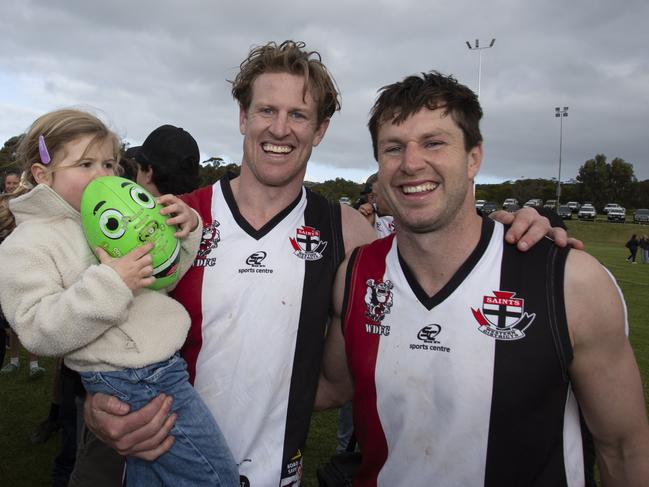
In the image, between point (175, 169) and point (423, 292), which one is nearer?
point (423, 292)

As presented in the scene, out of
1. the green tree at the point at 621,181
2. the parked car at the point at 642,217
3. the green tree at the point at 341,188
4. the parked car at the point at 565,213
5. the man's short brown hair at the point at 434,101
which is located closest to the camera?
the man's short brown hair at the point at 434,101

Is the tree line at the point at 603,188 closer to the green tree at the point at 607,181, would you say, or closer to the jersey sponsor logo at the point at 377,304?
the green tree at the point at 607,181

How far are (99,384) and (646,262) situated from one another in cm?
2929

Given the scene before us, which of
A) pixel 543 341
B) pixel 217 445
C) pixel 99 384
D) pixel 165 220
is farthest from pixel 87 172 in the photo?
pixel 543 341

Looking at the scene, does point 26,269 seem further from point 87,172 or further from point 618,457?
point 618,457

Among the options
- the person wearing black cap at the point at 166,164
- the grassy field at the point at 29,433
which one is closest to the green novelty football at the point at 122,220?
the person wearing black cap at the point at 166,164

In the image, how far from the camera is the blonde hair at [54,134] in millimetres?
2131

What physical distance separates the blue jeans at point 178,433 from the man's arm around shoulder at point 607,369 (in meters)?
1.55

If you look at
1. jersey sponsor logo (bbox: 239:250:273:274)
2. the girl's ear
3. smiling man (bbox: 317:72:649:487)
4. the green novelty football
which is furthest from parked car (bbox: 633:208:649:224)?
the girl's ear

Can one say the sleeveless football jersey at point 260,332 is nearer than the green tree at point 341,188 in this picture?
Yes

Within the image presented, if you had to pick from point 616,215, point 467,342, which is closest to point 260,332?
point 467,342

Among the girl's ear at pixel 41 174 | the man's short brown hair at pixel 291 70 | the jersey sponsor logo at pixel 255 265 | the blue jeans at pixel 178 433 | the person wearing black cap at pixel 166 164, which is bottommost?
the blue jeans at pixel 178 433

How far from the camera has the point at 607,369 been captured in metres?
1.95

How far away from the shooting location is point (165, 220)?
2.13 meters
